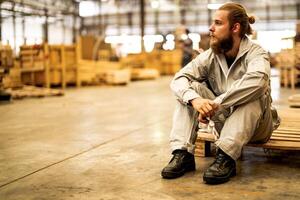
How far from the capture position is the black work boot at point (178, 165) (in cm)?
308

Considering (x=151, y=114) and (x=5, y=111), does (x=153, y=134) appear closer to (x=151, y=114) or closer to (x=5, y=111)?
(x=151, y=114)

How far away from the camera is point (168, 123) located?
6.17m

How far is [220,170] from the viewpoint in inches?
116

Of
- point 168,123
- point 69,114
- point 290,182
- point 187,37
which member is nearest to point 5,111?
point 69,114

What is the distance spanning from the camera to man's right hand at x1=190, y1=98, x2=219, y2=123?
292 cm

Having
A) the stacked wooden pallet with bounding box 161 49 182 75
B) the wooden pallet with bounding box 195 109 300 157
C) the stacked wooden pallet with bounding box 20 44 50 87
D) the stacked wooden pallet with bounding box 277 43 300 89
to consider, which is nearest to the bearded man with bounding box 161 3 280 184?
the wooden pallet with bounding box 195 109 300 157

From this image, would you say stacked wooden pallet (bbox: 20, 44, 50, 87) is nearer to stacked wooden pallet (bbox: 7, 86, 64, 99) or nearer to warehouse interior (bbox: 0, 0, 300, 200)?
warehouse interior (bbox: 0, 0, 300, 200)

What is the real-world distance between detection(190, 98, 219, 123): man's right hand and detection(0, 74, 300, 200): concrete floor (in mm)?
503

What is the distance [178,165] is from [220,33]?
109 cm

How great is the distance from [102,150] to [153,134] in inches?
42.8

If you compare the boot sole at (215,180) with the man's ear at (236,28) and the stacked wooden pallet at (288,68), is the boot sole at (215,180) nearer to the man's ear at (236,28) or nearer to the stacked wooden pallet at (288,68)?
the man's ear at (236,28)

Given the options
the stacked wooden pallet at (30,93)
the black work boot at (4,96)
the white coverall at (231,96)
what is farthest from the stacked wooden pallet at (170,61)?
the white coverall at (231,96)

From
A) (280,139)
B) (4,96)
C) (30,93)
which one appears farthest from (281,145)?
(30,93)

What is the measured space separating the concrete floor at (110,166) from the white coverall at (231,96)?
0.30 meters
